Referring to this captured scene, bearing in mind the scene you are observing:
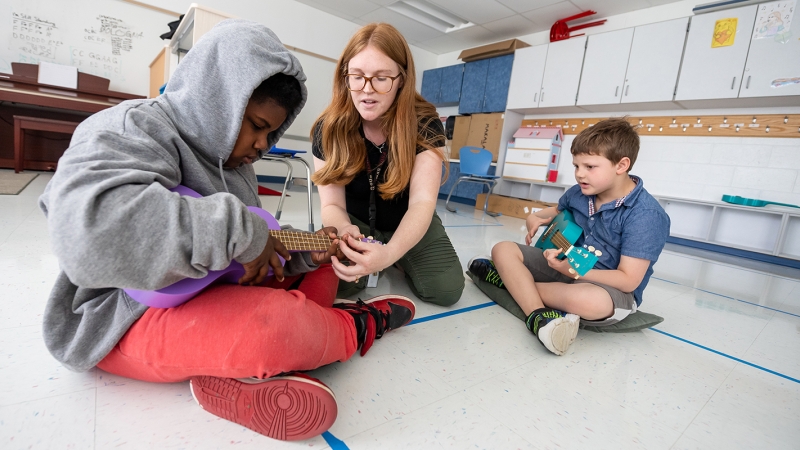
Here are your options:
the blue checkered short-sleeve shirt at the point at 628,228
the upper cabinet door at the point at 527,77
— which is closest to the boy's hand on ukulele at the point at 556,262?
the blue checkered short-sleeve shirt at the point at 628,228

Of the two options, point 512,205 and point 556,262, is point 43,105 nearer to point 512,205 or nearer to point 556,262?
point 556,262

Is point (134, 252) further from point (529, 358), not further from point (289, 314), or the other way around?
point (529, 358)

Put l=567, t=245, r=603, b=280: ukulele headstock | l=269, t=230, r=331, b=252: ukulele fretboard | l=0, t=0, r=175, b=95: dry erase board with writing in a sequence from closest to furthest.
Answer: l=269, t=230, r=331, b=252: ukulele fretboard < l=567, t=245, r=603, b=280: ukulele headstock < l=0, t=0, r=175, b=95: dry erase board with writing

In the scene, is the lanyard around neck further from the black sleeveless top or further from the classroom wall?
the classroom wall

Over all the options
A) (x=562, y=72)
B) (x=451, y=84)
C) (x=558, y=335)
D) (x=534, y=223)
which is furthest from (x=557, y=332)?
(x=451, y=84)

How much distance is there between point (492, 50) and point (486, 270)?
4440 millimetres

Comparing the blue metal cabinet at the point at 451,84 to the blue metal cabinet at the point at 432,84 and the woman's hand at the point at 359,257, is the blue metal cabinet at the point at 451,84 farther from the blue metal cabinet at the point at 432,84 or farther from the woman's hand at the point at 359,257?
the woman's hand at the point at 359,257

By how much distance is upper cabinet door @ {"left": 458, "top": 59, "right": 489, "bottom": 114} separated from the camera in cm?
528

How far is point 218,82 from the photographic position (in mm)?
681

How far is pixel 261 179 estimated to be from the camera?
16.5ft

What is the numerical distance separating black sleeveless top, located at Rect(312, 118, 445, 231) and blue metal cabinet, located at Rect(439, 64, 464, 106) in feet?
15.7

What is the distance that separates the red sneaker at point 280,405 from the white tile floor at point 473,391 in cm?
3

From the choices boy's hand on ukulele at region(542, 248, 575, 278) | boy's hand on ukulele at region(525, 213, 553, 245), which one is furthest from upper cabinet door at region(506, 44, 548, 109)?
boy's hand on ukulele at region(542, 248, 575, 278)

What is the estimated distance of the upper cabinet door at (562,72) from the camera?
13.9 feet
